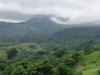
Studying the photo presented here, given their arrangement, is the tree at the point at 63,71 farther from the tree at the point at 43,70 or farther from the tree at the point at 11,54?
the tree at the point at 11,54

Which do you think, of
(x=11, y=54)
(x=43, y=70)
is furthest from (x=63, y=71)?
(x=11, y=54)

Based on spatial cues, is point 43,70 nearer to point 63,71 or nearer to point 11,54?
point 63,71

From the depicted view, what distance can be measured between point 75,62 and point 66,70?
24.1 m

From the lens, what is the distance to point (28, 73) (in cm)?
5503

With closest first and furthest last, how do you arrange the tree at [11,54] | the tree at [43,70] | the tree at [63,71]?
the tree at [43,70], the tree at [63,71], the tree at [11,54]

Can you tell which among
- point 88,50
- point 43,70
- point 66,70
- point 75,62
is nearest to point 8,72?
point 43,70

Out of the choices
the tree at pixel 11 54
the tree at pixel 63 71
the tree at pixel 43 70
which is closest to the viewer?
the tree at pixel 43 70

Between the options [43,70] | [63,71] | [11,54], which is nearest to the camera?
[43,70]

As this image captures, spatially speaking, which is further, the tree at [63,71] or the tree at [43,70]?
the tree at [63,71]

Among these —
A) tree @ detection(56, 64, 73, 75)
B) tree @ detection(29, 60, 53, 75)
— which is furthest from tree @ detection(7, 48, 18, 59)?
tree @ detection(56, 64, 73, 75)

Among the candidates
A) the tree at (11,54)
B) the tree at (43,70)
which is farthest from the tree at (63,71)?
the tree at (11,54)

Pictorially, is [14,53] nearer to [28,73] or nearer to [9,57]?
[9,57]

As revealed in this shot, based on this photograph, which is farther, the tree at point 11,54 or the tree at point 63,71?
the tree at point 11,54

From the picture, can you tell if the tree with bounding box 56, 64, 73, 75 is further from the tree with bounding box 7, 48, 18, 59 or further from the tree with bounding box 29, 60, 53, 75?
the tree with bounding box 7, 48, 18, 59
